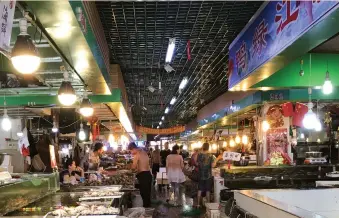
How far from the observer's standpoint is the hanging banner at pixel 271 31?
4957 millimetres

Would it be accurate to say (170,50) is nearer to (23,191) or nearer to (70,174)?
(70,174)

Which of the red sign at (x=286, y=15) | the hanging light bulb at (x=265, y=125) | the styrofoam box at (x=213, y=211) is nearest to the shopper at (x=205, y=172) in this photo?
the hanging light bulb at (x=265, y=125)

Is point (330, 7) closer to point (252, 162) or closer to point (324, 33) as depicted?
point (324, 33)

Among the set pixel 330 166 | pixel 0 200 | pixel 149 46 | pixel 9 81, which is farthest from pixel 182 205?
pixel 0 200

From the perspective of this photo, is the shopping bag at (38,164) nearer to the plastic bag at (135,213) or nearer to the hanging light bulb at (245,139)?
the plastic bag at (135,213)

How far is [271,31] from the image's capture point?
6508mm

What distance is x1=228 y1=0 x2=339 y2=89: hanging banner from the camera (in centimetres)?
496

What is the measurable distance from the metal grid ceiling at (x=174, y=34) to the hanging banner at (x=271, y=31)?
508 mm

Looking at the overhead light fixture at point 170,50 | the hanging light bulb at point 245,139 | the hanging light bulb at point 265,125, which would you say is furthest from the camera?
the hanging light bulb at point 245,139

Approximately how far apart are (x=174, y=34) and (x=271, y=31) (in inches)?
132

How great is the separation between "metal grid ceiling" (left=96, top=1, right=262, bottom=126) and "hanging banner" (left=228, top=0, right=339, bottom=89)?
1.67 feet

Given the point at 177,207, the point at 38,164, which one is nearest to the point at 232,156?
the point at 177,207

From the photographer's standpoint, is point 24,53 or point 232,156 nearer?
point 24,53

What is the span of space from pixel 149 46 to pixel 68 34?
16.9ft
